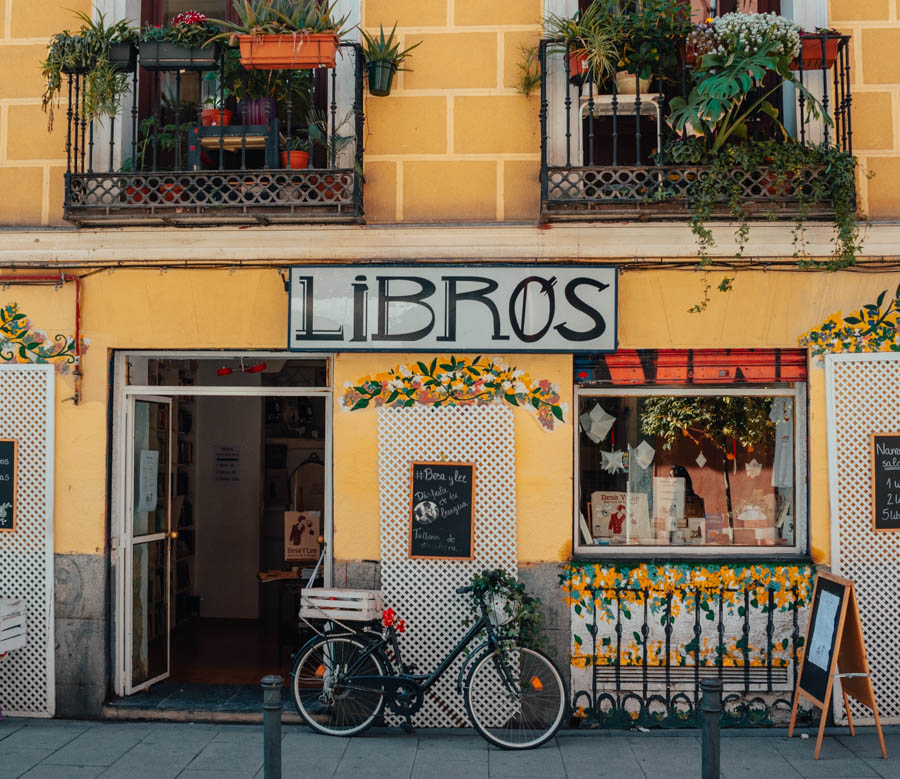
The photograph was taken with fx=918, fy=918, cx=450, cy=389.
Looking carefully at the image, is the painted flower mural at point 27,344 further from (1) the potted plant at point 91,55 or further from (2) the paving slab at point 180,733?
(2) the paving slab at point 180,733

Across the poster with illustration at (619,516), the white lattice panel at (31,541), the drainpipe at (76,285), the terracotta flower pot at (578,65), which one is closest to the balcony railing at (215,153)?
the drainpipe at (76,285)

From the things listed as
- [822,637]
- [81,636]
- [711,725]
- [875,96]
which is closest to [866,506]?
[822,637]

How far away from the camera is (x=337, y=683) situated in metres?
6.54

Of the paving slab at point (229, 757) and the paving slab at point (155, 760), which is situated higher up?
the paving slab at point (155, 760)

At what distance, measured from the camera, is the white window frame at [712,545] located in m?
6.95

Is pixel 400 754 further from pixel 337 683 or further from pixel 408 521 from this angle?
pixel 408 521

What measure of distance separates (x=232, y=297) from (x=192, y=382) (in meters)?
2.06

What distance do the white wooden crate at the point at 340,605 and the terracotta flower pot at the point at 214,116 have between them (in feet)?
12.0

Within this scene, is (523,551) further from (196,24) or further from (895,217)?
A: (196,24)

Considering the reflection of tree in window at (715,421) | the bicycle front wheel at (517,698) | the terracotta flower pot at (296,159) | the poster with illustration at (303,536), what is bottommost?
the bicycle front wheel at (517,698)

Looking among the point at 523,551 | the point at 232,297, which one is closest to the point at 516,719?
the point at 523,551

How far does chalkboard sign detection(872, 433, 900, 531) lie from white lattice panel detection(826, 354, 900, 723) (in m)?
0.05

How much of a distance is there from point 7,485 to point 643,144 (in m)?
5.66

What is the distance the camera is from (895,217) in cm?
684
